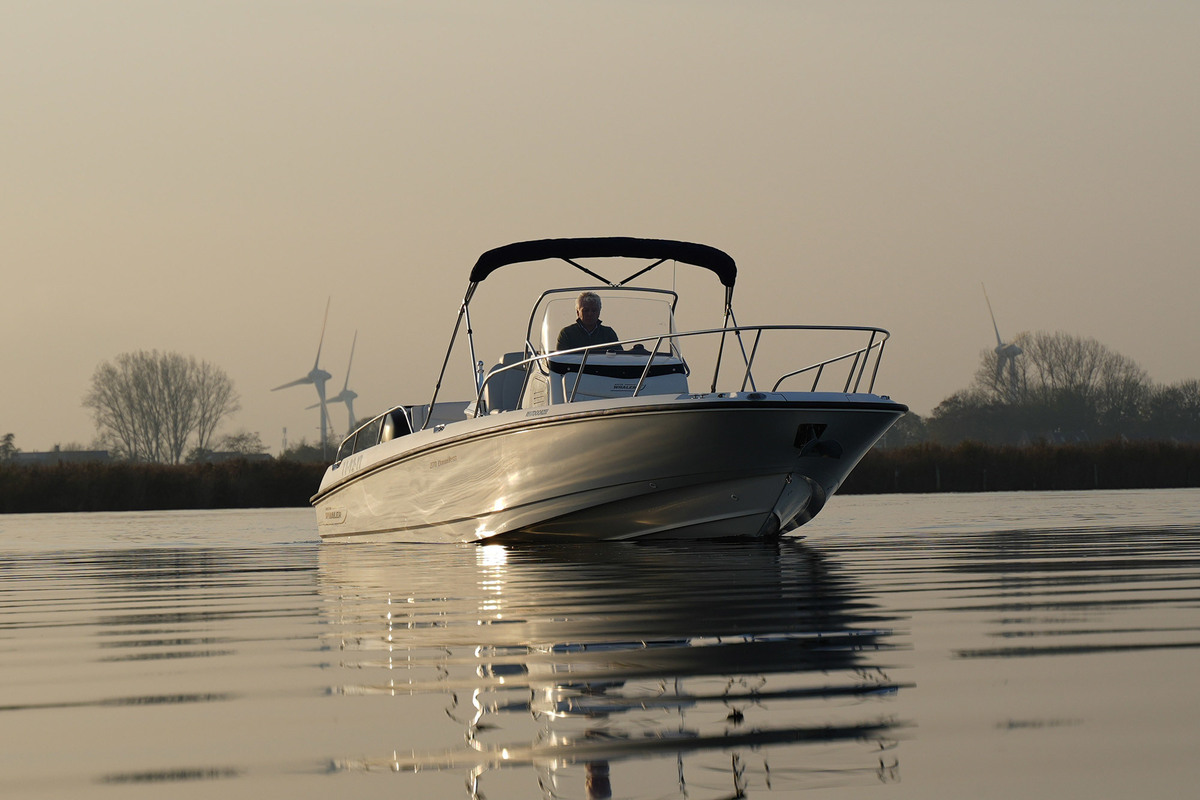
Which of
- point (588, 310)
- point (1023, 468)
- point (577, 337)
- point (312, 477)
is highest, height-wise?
point (588, 310)

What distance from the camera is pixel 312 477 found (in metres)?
39.6

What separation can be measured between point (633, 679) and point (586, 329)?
9.63 meters

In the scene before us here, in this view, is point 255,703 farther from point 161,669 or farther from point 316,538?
point 316,538

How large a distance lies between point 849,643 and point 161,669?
217 centimetres

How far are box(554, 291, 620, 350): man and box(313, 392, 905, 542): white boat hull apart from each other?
1.33 meters

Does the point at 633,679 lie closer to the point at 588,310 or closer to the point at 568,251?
the point at 588,310

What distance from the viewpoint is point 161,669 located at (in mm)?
4320

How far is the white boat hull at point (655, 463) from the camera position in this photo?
1123 cm

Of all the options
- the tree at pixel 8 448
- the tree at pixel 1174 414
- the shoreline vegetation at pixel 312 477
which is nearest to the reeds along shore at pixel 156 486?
the shoreline vegetation at pixel 312 477

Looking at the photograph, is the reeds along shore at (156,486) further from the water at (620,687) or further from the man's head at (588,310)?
the water at (620,687)

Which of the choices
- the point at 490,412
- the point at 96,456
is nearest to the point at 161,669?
the point at 490,412

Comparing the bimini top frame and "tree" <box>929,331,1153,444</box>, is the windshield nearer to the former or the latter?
the bimini top frame

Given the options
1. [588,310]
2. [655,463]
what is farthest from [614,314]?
[655,463]

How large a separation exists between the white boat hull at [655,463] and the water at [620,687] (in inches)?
128
